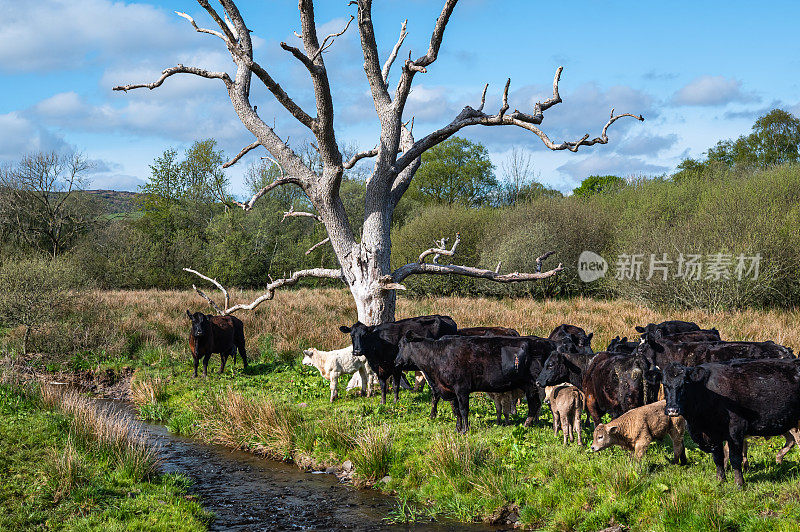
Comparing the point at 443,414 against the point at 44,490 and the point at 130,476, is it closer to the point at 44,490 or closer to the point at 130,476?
the point at 130,476

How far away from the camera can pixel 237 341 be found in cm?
1797

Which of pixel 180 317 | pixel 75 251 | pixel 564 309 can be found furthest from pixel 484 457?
pixel 75 251

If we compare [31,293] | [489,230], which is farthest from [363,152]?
[489,230]

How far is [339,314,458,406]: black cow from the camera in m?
13.1

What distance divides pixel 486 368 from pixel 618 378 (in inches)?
85.3

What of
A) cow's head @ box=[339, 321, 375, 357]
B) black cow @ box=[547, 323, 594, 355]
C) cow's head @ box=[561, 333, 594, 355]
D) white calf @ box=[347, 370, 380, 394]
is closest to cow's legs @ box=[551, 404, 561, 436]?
black cow @ box=[547, 323, 594, 355]

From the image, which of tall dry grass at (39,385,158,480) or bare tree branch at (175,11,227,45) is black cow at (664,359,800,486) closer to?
tall dry grass at (39,385,158,480)

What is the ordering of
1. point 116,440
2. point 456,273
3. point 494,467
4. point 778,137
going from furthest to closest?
point 778,137 < point 456,273 < point 116,440 < point 494,467

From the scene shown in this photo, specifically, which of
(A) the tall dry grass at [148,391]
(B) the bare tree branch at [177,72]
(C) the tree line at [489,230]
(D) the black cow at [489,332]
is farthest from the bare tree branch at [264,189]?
(C) the tree line at [489,230]

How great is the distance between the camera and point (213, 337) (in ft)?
56.5

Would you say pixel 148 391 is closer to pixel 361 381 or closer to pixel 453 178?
pixel 361 381

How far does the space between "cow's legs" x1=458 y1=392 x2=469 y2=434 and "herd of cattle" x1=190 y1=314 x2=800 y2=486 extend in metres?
0.02

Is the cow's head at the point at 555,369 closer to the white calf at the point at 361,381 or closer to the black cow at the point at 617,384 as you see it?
the black cow at the point at 617,384

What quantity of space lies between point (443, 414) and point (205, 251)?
3462 cm
